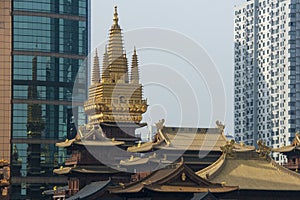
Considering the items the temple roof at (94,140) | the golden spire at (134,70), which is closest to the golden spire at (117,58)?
the golden spire at (134,70)

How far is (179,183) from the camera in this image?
7712cm

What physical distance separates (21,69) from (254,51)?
5934 centimetres

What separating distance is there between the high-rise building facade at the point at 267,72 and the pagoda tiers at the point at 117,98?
2447 inches

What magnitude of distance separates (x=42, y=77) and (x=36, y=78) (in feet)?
2.41

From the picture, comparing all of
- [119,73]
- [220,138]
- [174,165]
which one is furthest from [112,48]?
[174,165]

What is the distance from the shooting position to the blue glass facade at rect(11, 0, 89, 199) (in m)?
125

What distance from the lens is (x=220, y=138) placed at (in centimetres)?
9194

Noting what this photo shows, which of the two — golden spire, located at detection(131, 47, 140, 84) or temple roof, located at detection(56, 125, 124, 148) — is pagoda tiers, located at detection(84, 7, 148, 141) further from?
temple roof, located at detection(56, 125, 124, 148)

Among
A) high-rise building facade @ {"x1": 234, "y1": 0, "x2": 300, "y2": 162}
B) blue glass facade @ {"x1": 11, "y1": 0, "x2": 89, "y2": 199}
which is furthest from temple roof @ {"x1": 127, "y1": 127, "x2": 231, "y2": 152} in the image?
high-rise building facade @ {"x1": 234, "y1": 0, "x2": 300, "y2": 162}

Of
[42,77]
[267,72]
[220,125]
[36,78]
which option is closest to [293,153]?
[220,125]

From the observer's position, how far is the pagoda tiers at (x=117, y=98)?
324ft

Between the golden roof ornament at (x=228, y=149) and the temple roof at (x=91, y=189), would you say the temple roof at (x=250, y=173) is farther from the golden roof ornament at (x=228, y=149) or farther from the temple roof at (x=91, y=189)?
the temple roof at (x=91, y=189)

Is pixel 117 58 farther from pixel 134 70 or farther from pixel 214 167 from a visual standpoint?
pixel 214 167

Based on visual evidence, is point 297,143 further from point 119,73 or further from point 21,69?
point 21,69
